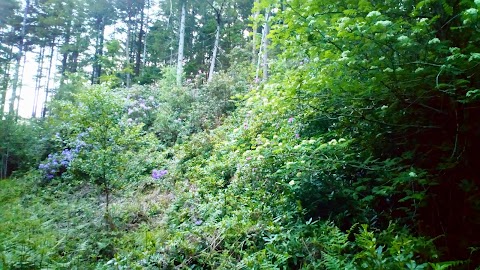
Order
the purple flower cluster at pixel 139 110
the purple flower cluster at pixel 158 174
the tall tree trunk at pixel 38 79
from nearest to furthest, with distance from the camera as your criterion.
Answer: the purple flower cluster at pixel 158 174 → the purple flower cluster at pixel 139 110 → the tall tree trunk at pixel 38 79

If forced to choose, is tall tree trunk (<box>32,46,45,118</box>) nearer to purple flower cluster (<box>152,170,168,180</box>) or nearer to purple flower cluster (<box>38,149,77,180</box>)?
purple flower cluster (<box>38,149,77,180</box>)

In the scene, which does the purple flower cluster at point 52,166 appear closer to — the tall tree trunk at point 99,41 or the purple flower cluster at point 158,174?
the purple flower cluster at point 158,174

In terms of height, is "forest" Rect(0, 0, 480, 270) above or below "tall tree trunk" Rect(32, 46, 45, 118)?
below

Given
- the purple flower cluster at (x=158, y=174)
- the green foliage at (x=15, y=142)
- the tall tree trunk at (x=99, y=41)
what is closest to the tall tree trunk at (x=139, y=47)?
the tall tree trunk at (x=99, y=41)

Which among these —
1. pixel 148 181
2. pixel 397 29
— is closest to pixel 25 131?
pixel 148 181

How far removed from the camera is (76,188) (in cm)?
812

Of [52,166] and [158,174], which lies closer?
[158,174]

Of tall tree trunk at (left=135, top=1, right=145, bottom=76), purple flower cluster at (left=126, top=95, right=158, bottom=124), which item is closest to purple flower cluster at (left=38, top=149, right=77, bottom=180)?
purple flower cluster at (left=126, top=95, right=158, bottom=124)

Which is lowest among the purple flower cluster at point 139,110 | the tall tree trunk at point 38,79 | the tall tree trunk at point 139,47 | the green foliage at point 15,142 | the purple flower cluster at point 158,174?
the purple flower cluster at point 158,174

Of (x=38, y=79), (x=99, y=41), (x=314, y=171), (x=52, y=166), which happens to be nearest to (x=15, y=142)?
(x=52, y=166)

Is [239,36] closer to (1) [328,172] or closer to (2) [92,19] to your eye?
(2) [92,19]

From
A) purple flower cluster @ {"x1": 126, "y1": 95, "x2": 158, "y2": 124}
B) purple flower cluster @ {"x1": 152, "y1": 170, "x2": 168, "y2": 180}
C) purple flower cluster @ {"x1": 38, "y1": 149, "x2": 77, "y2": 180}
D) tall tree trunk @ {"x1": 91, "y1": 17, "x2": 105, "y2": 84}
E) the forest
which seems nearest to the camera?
the forest

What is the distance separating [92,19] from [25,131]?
1533cm

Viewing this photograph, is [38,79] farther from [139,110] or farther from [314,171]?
[314,171]
